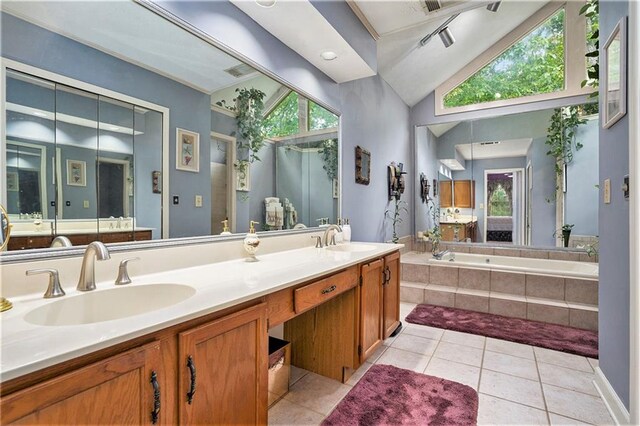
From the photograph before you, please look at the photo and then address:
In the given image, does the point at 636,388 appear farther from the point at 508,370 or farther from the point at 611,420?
the point at 508,370

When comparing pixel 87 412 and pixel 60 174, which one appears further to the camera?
pixel 60 174

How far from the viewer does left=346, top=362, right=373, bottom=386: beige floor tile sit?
1998 millimetres

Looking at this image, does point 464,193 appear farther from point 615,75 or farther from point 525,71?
point 615,75

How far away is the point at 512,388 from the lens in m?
1.93

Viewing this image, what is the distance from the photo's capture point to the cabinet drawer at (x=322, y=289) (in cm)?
145

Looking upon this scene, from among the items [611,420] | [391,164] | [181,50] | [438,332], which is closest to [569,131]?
[391,164]

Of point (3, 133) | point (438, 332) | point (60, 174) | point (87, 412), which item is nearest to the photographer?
point (87, 412)

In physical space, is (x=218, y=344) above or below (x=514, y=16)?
below

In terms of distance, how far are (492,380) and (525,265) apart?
2606 millimetres

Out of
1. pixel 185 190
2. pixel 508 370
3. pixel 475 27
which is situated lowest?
pixel 508 370

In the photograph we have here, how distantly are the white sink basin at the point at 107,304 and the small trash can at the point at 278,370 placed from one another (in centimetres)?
80

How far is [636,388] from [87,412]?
6.87ft

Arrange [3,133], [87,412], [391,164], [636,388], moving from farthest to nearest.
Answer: [391,164]
[636,388]
[3,133]
[87,412]

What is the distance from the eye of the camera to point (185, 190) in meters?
1.59
